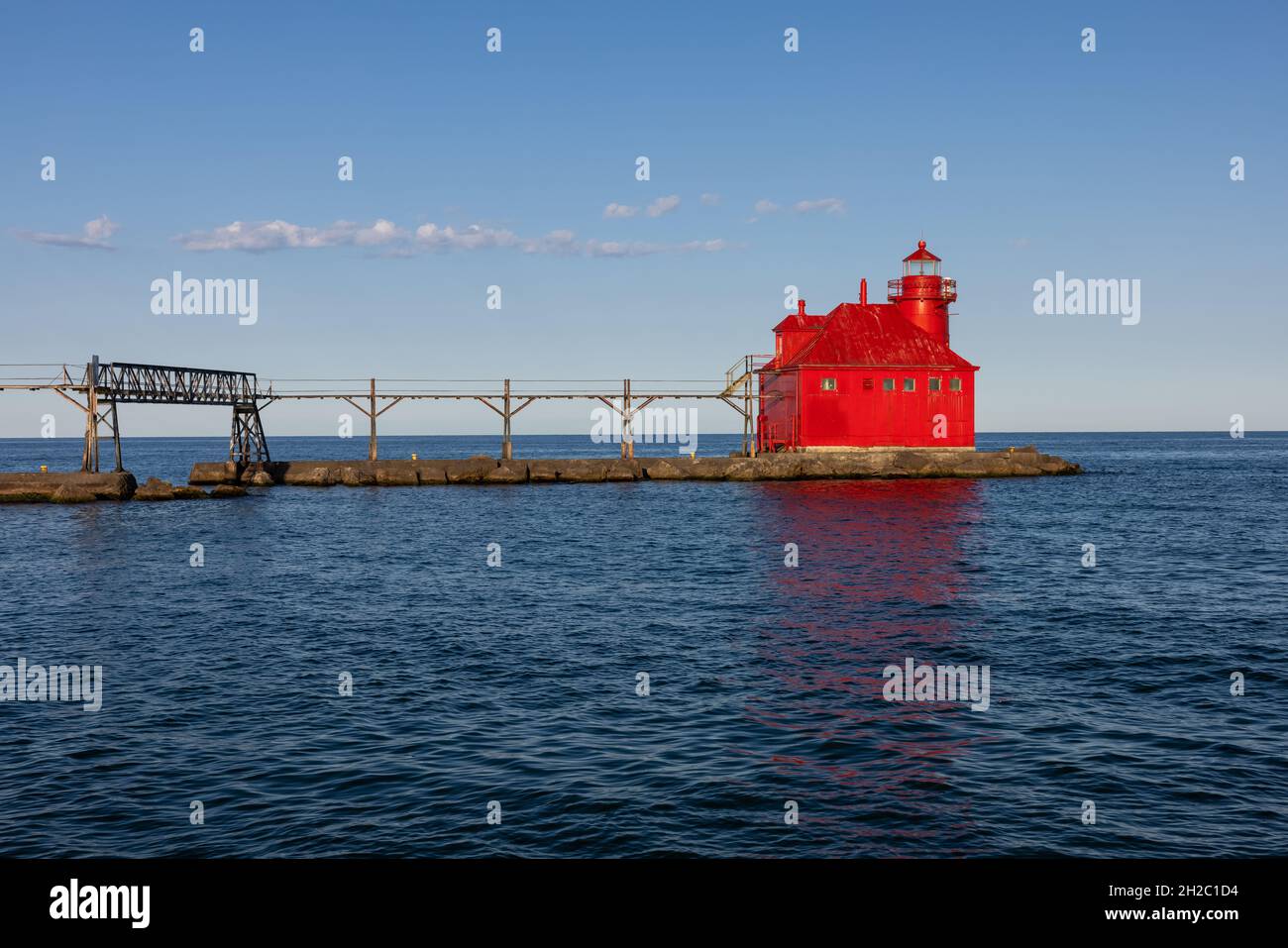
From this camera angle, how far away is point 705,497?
177 ft

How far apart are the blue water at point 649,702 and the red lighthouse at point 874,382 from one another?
2575 centimetres

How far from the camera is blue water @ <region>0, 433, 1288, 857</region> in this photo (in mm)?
10109

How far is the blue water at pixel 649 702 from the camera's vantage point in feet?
33.2

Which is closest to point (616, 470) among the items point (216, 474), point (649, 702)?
point (216, 474)

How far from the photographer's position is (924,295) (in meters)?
62.5

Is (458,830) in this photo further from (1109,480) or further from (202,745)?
(1109,480)

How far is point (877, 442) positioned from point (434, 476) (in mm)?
28345

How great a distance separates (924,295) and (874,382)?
321 inches

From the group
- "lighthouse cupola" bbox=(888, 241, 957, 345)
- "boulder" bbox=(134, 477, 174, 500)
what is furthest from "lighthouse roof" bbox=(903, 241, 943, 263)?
"boulder" bbox=(134, 477, 174, 500)

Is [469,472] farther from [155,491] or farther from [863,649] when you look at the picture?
[863,649]

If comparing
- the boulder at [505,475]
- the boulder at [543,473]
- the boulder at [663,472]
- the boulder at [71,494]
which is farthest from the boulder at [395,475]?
the boulder at [71,494]
